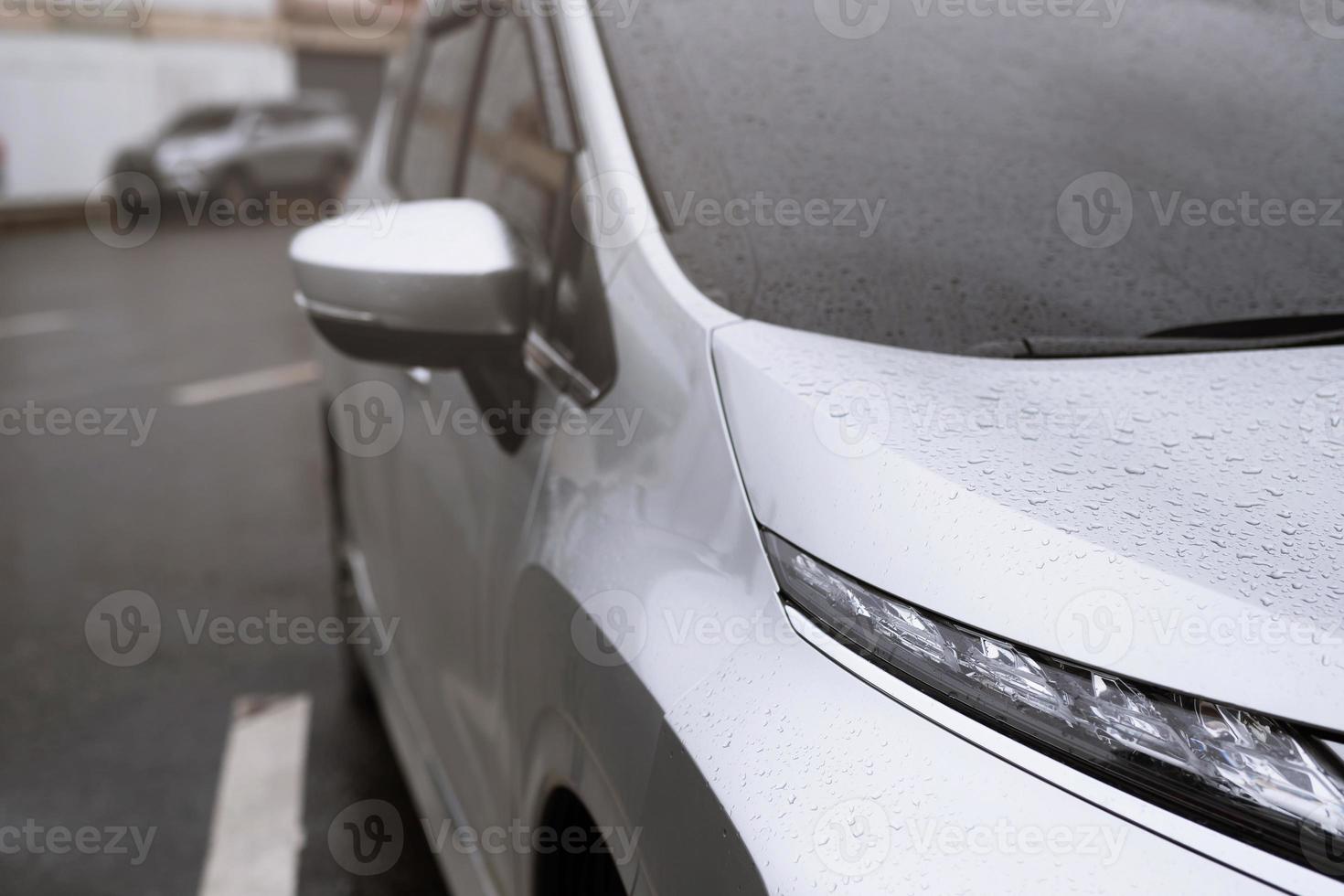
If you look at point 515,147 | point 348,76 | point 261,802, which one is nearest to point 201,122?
point 348,76

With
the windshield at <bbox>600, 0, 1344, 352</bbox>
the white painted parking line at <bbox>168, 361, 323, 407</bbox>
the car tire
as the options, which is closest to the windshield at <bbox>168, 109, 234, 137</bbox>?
the white painted parking line at <bbox>168, 361, 323, 407</bbox>

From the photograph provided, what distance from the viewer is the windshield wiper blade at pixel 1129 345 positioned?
1.33 m

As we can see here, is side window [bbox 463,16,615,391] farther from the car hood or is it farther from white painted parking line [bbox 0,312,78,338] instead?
white painted parking line [bbox 0,312,78,338]

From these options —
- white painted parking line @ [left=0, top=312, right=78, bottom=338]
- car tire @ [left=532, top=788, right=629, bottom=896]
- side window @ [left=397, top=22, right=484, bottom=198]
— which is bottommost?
white painted parking line @ [left=0, top=312, right=78, bottom=338]

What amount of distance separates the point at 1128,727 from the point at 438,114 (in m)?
1.93

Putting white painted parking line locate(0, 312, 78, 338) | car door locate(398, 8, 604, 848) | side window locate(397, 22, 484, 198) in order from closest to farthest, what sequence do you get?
1. car door locate(398, 8, 604, 848)
2. side window locate(397, 22, 484, 198)
3. white painted parking line locate(0, 312, 78, 338)

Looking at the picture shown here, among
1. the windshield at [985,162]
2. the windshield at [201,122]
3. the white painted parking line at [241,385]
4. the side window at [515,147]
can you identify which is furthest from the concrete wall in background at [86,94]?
the windshield at [985,162]

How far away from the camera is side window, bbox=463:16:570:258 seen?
162cm

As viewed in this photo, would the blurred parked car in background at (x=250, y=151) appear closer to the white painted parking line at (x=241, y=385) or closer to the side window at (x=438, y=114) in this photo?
the white painted parking line at (x=241, y=385)

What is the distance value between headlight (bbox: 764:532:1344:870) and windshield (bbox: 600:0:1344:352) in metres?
0.43

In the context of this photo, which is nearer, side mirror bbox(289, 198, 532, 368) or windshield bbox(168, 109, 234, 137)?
side mirror bbox(289, 198, 532, 368)

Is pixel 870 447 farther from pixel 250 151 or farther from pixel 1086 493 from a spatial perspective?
pixel 250 151

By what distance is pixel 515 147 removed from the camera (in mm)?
1784

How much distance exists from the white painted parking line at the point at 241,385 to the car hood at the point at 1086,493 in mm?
5890
